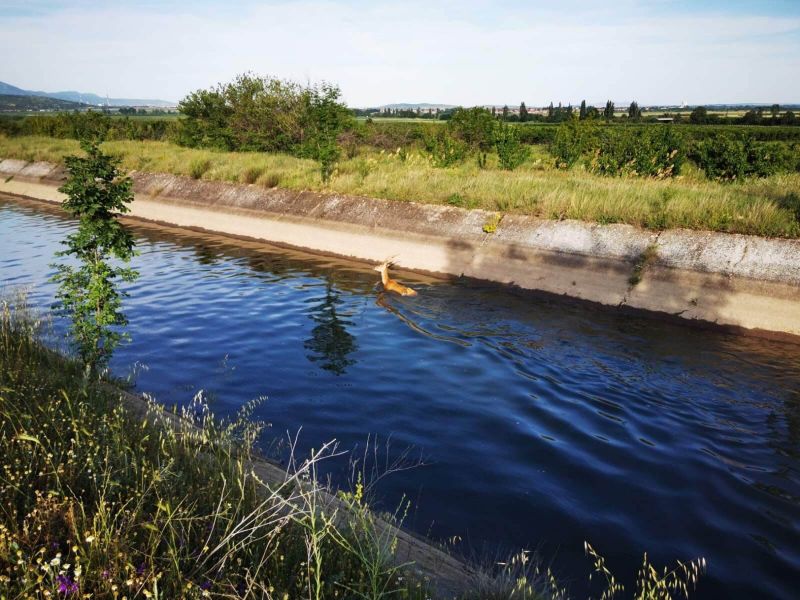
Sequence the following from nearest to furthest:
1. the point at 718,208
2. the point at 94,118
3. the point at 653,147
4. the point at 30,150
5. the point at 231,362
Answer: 1. the point at 231,362
2. the point at 718,208
3. the point at 653,147
4. the point at 30,150
5. the point at 94,118

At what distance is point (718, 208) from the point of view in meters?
12.9

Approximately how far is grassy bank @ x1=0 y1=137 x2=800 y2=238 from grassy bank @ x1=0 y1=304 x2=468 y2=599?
38.1 feet

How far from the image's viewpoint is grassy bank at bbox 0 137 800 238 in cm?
1274

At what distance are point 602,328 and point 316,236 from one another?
10313 millimetres

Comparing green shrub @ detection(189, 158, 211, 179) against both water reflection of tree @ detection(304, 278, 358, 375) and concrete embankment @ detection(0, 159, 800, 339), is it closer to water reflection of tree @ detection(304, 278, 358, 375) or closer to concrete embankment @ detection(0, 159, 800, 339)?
concrete embankment @ detection(0, 159, 800, 339)

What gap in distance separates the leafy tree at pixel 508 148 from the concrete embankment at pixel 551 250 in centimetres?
708

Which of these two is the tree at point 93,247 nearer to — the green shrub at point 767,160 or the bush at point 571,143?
the bush at point 571,143

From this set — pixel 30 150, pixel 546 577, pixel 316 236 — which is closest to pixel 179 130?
pixel 30 150

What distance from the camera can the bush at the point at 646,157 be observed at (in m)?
20.1

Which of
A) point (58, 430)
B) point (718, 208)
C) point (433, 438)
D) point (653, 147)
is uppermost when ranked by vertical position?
point (653, 147)

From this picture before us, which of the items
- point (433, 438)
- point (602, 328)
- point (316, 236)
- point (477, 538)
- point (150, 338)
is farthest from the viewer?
point (316, 236)

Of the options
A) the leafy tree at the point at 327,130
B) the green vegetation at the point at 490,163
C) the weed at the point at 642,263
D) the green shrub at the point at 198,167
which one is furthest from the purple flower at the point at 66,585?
the green shrub at the point at 198,167

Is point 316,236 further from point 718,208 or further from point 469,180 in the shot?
point 718,208

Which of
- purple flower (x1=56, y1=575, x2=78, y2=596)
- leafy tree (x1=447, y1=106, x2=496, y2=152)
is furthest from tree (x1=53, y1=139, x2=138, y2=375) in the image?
leafy tree (x1=447, y1=106, x2=496, y2=152)
